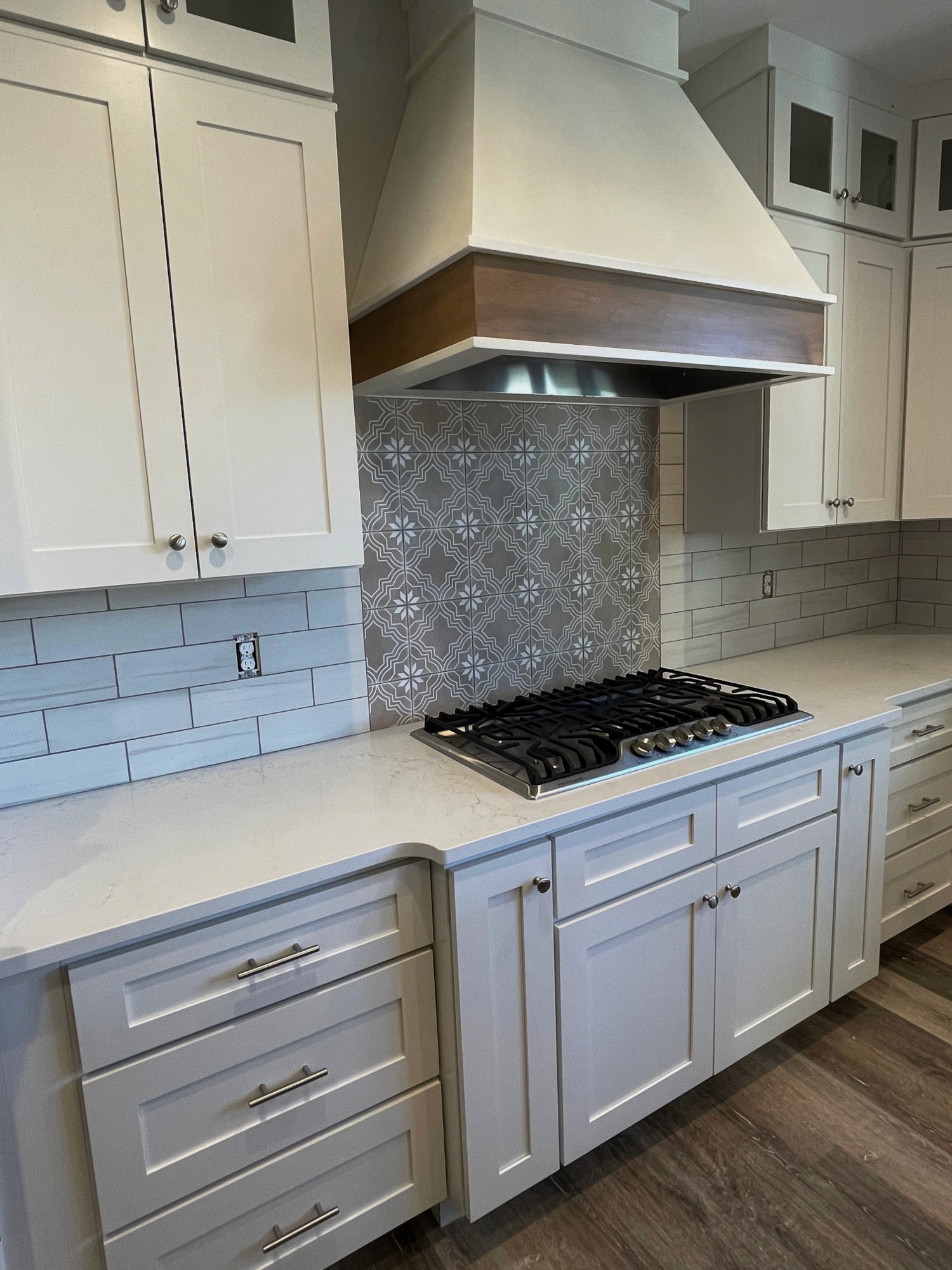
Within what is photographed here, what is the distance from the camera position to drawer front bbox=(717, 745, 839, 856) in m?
1.73

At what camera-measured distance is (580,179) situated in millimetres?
1518

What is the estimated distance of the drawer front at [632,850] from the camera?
149 cm

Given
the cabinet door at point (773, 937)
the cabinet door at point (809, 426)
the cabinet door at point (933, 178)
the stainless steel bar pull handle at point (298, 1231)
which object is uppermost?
the cabinet door at point (933, 178)

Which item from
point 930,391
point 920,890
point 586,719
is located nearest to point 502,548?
point 586,719

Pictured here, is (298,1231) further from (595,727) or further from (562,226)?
(562,226)

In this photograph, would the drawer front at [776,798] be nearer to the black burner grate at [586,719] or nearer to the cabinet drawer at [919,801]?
the black burner grate at [586,719]

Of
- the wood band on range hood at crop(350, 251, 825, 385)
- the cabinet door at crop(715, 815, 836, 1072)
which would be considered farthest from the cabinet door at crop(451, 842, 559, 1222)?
the wood band on range hood at crop(350, 251, 825, 385)

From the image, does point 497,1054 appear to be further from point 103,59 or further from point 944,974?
point 103,59

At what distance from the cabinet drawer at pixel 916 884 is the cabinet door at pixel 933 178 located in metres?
1.96

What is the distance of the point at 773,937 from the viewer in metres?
1.88

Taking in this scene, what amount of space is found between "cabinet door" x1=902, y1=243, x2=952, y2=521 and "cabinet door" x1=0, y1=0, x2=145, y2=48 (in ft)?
7.74

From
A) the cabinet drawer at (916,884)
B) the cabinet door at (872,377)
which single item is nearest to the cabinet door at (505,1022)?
the cabinet drawer at (916,884)

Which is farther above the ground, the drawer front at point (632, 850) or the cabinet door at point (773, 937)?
the drawer front at point (632, 850)

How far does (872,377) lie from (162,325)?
2.19m
